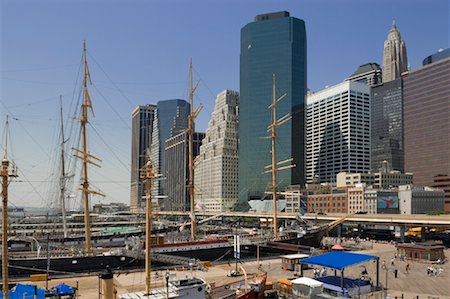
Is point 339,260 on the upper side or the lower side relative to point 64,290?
upper

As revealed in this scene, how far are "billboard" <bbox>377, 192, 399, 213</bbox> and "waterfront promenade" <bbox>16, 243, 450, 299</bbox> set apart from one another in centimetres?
9504

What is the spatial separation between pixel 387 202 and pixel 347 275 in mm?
110623

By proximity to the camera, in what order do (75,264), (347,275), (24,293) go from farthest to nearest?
(75,264), (347,275), (24,293)

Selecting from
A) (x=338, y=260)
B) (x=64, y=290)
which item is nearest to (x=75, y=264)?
(x=64, y=290)

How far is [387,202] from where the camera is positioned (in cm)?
14650

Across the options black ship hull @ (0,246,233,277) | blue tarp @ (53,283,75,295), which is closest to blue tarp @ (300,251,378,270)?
blue tarp @ (53,283,75,295)

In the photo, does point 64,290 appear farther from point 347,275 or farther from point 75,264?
point 347,275

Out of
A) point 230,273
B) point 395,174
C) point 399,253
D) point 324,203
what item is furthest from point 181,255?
point 395,174

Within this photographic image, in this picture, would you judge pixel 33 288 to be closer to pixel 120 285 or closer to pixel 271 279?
pixel 120 285

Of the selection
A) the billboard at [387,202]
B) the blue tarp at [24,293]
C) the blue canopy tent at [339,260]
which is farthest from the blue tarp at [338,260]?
the billboard at [387,202]

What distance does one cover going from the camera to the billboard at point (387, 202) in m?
146

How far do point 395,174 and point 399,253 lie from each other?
472ft

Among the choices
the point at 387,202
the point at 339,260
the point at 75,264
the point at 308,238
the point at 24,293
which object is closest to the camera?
the point at 24,293

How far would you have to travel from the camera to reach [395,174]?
633 ft
